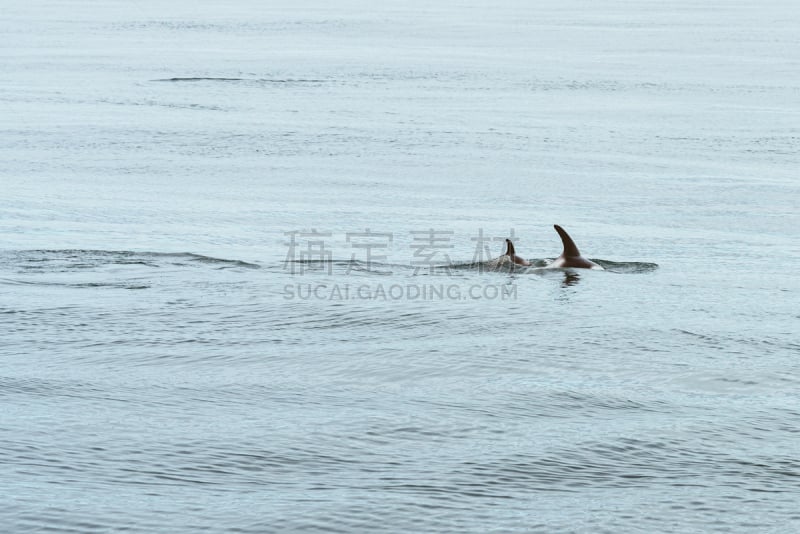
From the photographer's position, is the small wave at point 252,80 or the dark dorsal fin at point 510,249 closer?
the dark dorsal fin at point 510,249

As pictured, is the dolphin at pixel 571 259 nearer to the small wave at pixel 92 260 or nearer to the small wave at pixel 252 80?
the small wave at pixel 92 260

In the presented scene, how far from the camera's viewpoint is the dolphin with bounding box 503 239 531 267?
42.2 ft

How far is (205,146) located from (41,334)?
13.7 meters

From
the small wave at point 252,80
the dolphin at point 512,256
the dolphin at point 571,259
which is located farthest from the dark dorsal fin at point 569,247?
the small wave at point 252,80

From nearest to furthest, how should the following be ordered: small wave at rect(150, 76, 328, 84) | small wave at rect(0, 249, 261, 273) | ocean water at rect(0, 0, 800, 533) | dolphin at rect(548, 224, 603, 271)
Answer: ocean water at rect(0, 0, 800, 533) < small wave at rect(0, 249, 261, 273) < dolphin at rect(548, 224, 603, 271) < small wave at rect(150, 76, 328, 84)

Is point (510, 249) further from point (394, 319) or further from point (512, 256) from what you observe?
point (394, 319)

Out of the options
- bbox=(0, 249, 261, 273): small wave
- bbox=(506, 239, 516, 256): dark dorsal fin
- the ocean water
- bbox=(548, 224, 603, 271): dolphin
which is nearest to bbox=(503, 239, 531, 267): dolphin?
bbox=(506, 239, 516, 256): dark dorsal fin

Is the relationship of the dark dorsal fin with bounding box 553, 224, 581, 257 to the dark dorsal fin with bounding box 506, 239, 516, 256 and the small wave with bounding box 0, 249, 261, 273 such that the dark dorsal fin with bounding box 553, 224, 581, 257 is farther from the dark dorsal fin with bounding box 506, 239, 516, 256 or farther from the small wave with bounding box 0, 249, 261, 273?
the small wave with bounding box 0, 249, 261, 273

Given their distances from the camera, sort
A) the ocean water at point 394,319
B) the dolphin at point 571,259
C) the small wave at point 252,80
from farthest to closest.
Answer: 1. the small wave at point 252,80
2. the dolphin at point 571,259
3. the ocean water at point 394,319

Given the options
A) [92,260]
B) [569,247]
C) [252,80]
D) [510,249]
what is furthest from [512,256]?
[252,80]

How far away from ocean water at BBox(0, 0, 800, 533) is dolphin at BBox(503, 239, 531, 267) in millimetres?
119

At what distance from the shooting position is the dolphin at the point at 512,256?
42.2ft

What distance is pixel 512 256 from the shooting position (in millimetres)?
12938

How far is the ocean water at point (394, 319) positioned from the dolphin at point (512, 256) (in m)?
0.12
